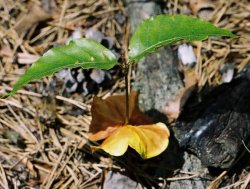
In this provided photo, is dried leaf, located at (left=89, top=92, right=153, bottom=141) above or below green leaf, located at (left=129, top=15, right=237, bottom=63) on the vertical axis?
below

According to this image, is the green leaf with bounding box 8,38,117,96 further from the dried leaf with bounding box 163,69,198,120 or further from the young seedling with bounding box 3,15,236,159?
the dried leaf with bounding box 163,69,198,120

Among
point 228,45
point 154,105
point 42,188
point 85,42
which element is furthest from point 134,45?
point 228,45

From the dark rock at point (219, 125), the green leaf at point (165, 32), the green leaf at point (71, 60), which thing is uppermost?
the green leaf at point (165, 32)

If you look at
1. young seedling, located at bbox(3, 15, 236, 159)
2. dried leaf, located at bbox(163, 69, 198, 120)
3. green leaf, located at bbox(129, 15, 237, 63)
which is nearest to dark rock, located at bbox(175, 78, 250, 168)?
dried leaf, located at bbox(163, 69, 198, 120)

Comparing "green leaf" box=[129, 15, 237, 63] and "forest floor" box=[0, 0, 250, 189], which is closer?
"green leaf" box=[129, 15, 237, 63]

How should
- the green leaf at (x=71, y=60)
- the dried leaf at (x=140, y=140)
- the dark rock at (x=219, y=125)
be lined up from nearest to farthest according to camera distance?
the green leaf at (x=71, y=60) < the dried leaf at (x=140, y=140) < the dark rock at (x=219, y=125)

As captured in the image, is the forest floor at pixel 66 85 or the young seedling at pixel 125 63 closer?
the young seedling at pixel 125 63

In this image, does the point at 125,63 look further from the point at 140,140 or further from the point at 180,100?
the point at 180,100

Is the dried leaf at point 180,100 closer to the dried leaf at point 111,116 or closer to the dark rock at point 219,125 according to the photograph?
the dark rock at point 219,125

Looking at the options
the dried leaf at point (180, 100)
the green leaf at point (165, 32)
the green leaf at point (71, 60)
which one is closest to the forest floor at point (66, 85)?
the dried leaf at point (180, 100)
